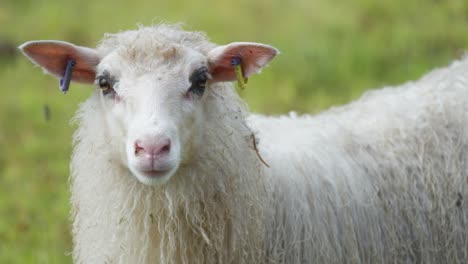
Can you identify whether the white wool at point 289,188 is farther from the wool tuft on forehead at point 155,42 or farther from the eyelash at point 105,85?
the eyelash at point 105,85

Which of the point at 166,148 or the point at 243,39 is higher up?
the point at 243,39

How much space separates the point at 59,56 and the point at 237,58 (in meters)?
0.84

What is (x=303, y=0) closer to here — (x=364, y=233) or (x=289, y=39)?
(x=289, y=39)

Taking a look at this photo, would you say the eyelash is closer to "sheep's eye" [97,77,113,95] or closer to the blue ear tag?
"sheep's eye" [97,77,113,95]

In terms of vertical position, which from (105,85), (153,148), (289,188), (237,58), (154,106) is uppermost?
(237,58)

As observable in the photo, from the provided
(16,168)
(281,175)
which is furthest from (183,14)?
(281,175)

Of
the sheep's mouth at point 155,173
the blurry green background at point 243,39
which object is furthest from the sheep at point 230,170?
the blurry green background at point 243,39

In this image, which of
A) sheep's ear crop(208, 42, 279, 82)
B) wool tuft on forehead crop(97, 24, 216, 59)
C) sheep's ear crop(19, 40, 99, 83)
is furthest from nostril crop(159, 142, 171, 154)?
sheep's ear crop(19, 40, 99, 83)

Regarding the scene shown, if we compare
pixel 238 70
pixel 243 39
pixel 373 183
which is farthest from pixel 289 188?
pixel 243 39

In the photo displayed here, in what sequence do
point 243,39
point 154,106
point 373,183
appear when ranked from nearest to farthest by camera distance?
point 154,106
point 373,183
point 243,39

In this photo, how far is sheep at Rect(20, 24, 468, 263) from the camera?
3.68 m

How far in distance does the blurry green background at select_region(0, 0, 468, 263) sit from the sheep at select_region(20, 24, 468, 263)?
2.33m

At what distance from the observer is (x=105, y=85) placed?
3.79 m

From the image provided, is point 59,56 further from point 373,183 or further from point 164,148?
point 373,183
